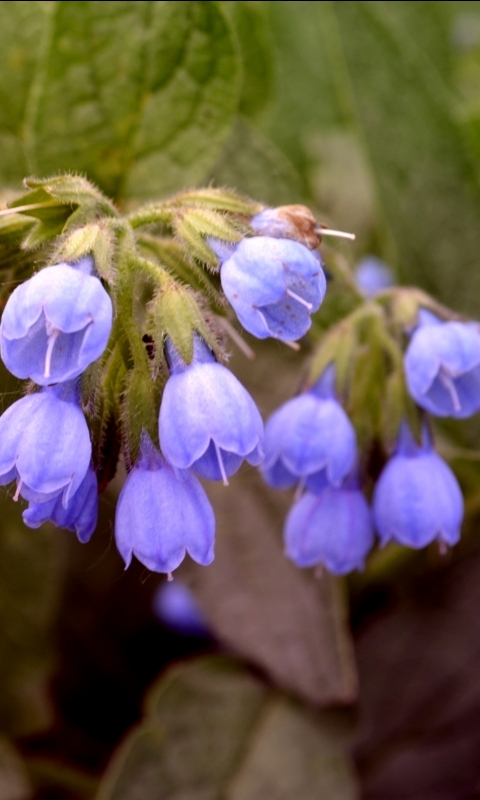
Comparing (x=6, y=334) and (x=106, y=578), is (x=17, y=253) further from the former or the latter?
(x=106, y=578)

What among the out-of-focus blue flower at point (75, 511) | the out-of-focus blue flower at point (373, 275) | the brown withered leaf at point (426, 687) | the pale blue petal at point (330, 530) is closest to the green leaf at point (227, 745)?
the brown withered leaf at point (426, 687)

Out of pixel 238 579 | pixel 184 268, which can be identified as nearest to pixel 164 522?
pixel 184 268

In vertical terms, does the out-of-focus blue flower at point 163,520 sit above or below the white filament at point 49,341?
below

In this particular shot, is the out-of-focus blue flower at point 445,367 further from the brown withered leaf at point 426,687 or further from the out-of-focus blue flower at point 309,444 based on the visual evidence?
the brown withered leaf at point 426,687

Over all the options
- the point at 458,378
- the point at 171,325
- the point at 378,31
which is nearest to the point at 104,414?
the point at 171,325

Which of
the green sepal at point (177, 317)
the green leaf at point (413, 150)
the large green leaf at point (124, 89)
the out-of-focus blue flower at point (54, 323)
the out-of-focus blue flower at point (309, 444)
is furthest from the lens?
the green leaf at point (413, 150)

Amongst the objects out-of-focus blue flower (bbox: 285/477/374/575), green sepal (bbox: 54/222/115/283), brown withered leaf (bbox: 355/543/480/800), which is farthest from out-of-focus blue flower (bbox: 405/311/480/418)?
brown withered leaf (bbox: 355/543/480/800)

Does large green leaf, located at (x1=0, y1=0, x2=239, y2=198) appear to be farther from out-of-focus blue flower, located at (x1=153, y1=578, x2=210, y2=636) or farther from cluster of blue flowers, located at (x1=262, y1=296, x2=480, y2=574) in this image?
out-of-focus blue flower, located at (x1=153, y1=578, x2=210, y2=636)
